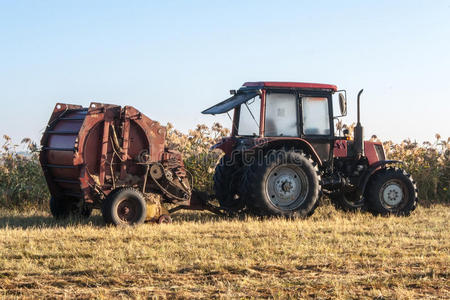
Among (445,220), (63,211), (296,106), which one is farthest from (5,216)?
(445,220)

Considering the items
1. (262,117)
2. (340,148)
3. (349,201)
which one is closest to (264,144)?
(262,117)

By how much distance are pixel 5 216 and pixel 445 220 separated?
789 centimetres

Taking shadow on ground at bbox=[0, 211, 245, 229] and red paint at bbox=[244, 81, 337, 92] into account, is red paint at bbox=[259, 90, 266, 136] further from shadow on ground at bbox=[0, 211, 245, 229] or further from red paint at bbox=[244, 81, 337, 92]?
shadow on ground at bbox=[0, 211, 245, 229]

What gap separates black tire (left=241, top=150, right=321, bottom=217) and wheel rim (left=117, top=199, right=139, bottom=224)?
5.98 ft

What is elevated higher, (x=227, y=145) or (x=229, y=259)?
(x=227, y=145)

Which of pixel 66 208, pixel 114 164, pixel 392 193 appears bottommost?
pixel 66 208

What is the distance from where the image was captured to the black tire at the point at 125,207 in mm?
8945

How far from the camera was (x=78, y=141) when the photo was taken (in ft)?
29.8

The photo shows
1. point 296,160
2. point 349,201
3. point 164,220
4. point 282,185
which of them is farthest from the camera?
point 349,201

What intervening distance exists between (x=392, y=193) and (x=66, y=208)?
5.88 meters

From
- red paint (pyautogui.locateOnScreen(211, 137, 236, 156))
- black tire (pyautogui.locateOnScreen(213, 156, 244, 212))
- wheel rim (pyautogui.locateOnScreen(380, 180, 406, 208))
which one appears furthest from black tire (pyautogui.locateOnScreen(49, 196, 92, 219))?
wheel rim (pyautogui.locateOnScreen(380, 180, 406, 208))

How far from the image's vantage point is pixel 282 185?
9875mm

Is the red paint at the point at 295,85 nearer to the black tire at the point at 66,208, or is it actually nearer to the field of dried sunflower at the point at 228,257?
the field of dried sunflower at the point at 228,257

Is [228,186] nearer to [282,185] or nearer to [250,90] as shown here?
[282,185]
